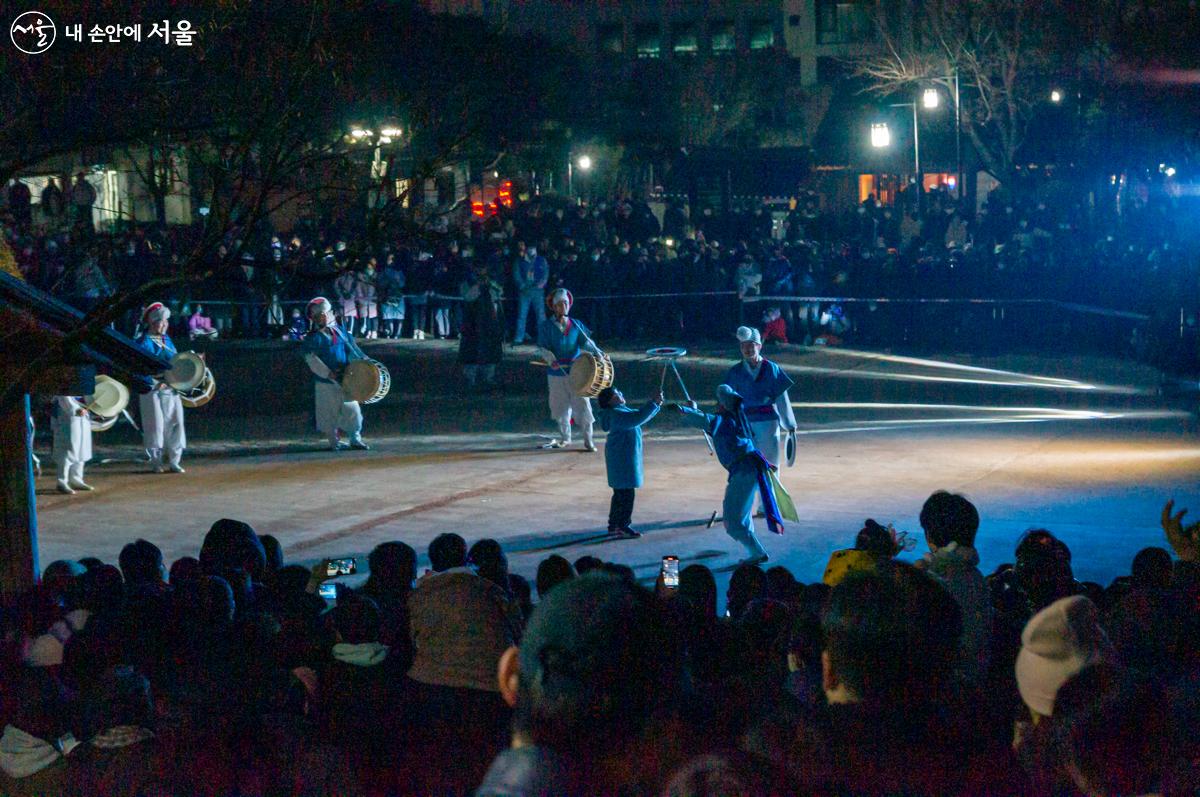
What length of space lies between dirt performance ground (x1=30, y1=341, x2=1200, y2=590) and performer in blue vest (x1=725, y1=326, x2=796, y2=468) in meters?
0.82

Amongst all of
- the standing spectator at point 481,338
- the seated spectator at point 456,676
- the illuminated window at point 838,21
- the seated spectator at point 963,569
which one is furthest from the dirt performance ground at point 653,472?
the illuminated window at point 838,21

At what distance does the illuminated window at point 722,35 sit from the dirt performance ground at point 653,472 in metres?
40.9

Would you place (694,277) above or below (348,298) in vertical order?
above

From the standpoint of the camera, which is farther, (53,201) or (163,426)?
(53,201)

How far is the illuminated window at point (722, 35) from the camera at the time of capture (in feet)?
201

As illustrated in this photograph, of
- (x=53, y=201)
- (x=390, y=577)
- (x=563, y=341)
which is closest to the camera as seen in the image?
(x=390, y=577)

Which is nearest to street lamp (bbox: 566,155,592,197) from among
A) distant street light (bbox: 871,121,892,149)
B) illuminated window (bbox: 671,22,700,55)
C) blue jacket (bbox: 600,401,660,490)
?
distant street light (bbox: 871,121,892,149)

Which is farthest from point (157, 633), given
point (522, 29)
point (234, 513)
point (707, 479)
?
point (522, 29)

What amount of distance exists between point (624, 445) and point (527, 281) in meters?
14.2

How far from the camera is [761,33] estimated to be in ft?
200

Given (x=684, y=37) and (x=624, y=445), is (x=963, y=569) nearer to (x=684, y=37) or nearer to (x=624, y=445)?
(x=624, y=445)

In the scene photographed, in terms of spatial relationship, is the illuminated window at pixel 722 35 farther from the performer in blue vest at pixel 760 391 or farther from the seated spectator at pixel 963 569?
the seated spectator at pixel 963 569

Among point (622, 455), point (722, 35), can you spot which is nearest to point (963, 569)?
point (622, 455)

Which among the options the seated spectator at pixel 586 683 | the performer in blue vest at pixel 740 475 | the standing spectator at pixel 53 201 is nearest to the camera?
the seated spectator at pixel 586 683
